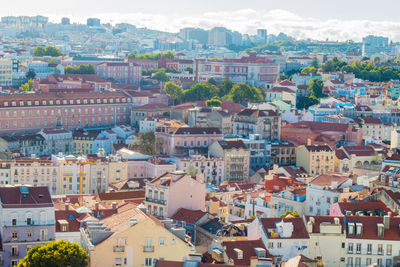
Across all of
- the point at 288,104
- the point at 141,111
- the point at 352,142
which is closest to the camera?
the point at 352,142

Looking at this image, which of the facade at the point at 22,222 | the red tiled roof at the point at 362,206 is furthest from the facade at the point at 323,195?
the facade at the point at 22,222

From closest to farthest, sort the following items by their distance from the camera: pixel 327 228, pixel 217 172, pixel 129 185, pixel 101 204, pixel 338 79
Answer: pixel 327 228, pixel 101 204, pixel 129 185, pixel 217 172, pixel 338 79

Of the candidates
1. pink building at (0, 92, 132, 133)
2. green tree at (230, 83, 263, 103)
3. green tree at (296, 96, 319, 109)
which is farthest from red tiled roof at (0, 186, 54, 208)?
green tree at (296, 96, 319, 109)

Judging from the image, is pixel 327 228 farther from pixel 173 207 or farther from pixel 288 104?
pixel 288 104

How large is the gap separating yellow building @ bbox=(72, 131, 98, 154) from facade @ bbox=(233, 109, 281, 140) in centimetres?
1434

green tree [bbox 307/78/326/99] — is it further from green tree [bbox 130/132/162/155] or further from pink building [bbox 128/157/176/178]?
pink building [bbox 128/157/176/178]

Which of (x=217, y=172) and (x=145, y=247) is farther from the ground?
(x=145, y=247)

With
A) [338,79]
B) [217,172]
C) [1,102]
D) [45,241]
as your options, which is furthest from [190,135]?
[338,79]

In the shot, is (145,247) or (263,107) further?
(263,107)

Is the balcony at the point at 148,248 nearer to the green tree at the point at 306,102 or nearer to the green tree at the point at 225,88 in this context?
the green tree at the point at 306,102

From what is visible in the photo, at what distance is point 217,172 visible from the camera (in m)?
78.1

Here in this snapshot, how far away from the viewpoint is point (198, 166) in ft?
252

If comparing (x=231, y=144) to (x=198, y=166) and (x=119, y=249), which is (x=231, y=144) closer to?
(x=198, y=166)

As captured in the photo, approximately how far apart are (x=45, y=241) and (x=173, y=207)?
11182mm
